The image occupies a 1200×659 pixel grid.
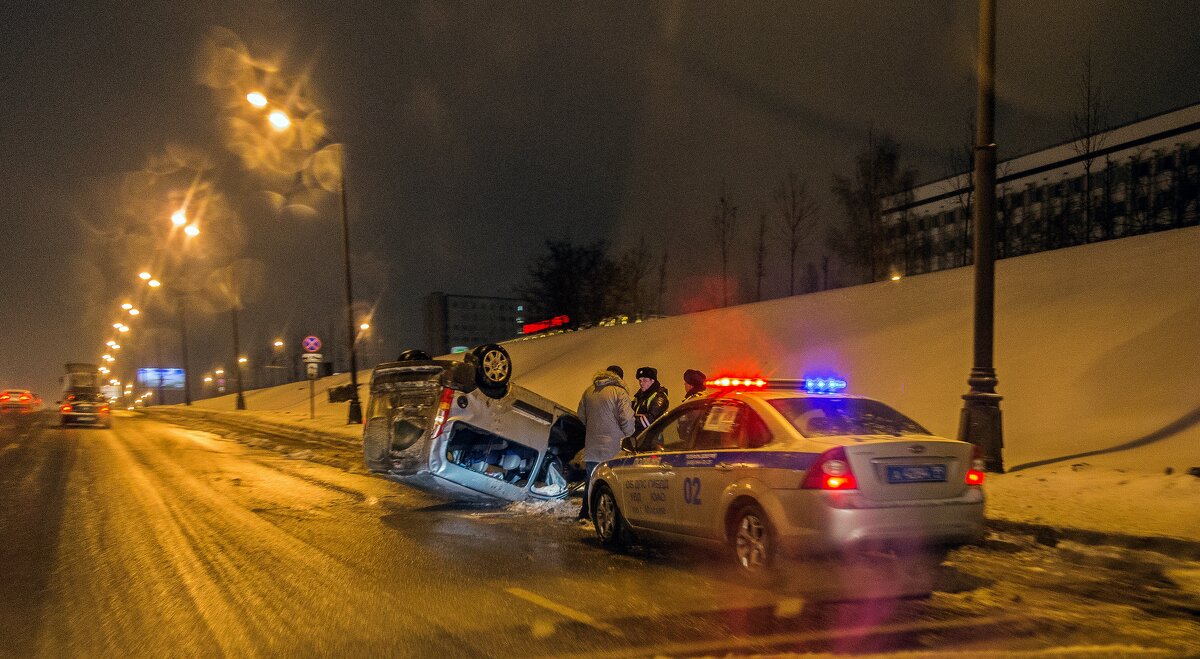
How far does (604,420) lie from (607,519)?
46.7 inches

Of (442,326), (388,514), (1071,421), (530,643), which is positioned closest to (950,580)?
(530,643)

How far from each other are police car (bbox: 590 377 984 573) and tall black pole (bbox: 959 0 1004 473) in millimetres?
3703

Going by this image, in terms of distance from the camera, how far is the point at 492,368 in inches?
413

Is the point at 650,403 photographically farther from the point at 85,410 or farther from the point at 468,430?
the point at 85,410

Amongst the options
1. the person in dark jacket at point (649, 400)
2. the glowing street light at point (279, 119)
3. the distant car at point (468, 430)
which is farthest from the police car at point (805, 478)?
the glowing street light at point (279, 119)

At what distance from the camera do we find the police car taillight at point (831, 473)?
616cm

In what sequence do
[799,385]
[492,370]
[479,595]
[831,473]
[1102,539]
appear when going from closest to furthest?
[831,473] < [479,595] < [1102,539] < [799,385] < [492,370]

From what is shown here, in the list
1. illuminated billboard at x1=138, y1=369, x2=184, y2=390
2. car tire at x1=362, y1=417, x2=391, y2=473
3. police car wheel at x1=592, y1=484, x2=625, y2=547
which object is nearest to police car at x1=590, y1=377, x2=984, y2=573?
police car wheel at x1=592, y1=484, x2=625, y2=547

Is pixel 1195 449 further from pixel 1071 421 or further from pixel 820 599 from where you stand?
pixel 820 599

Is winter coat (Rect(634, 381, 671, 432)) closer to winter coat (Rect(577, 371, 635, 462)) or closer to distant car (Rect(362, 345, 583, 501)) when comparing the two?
distant car (Rect(362, 345, 583, 501))

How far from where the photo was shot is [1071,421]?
12828 millimetres

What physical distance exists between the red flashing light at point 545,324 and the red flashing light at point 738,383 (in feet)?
173

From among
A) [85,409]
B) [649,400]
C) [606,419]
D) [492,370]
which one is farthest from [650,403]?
[85,409]

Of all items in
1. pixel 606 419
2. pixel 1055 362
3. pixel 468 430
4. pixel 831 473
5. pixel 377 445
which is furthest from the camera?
pixel 1055 362
